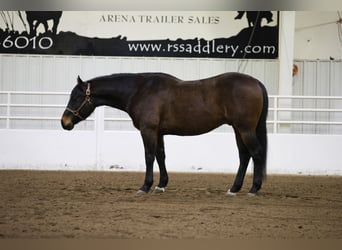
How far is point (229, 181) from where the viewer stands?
22.7 ft

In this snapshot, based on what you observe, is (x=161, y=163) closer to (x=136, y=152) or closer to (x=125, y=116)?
(x=136, y=152)

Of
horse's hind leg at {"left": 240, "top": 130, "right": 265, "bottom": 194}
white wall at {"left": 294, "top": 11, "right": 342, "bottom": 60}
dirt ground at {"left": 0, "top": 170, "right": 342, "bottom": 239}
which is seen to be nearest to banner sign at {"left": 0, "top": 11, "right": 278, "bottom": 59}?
white wall at {"left": 294, "top": 11, "right": 342, "bottom": 60}

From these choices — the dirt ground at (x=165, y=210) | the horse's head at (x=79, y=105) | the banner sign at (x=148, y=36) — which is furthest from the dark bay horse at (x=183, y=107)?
the banner sign at (x=148, y=36)

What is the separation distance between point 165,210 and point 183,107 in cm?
134

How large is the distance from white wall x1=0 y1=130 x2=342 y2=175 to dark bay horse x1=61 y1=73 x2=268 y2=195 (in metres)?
2.90

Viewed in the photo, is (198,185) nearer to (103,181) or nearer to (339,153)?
(103,181)

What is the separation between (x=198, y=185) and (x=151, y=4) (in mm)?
5158

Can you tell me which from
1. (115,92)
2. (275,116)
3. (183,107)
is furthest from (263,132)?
(275,116)

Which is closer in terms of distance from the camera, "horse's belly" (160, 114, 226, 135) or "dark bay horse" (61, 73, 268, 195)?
"dark bay horse" (61, 73, 268, 195)

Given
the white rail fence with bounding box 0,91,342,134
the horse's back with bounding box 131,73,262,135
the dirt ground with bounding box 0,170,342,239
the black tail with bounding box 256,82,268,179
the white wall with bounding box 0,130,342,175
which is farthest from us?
the white rail fence with bounding box 0,91,342,134

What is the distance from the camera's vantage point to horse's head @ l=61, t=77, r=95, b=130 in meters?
5.42

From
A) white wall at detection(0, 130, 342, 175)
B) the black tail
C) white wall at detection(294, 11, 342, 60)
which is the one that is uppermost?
white wall at detection(294, 11, 342, 60)

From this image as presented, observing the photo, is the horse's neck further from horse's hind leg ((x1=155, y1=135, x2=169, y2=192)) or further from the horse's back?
horse's hind leg ((x1=155, y1=135, x2=169, y2=192))

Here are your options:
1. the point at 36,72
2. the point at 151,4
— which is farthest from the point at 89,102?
the point at 36,72
